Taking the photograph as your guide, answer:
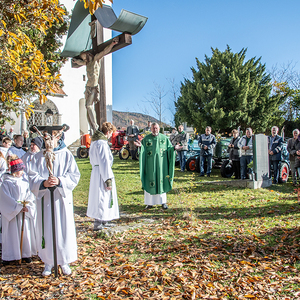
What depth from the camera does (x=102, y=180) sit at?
558 centimetres

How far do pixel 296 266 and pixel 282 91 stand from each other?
108ft

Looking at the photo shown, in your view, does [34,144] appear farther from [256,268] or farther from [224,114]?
[224,114]

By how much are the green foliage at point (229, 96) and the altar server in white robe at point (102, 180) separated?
1021 inches

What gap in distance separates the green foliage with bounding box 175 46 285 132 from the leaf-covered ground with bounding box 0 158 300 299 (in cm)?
2474

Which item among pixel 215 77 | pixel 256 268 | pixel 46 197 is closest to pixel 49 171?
pixel 46 197

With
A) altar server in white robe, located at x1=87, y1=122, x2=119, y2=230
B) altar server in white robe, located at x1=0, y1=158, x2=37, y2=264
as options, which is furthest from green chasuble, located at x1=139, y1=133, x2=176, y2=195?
altar server in white robe, located at x1=0, y1=158, x2=37, y2=264

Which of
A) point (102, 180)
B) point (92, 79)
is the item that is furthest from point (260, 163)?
point (92, 79)

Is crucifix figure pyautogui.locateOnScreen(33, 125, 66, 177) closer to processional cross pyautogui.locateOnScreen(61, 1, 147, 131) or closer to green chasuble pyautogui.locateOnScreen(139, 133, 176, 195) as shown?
processional cross pyautogui.locateOnScreen(61, 1, 147, 131)

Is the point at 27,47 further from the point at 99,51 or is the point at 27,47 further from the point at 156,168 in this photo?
the point at 156,168

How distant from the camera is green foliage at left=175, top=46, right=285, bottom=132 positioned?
1213 inches

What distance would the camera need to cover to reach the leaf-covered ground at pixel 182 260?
3.53 m

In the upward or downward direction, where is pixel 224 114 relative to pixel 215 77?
downward

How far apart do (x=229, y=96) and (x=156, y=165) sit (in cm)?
2676

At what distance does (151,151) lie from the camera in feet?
24.1
